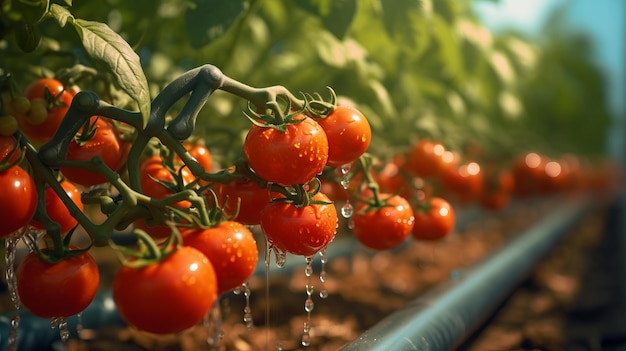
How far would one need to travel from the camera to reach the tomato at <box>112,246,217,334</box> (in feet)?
2.53

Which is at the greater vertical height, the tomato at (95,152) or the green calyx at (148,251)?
the green calyx at (148,251)

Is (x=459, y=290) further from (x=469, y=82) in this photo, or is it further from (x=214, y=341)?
(x=469, y=82)

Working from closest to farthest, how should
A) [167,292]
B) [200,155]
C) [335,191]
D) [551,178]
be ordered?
[167,292] < [200,155] < [335,191] < [551,178]

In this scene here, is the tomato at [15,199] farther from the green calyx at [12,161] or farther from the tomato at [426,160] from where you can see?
the tomato at [426,160]

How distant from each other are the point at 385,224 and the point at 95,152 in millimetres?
558

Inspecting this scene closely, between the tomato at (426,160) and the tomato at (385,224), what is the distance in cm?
59

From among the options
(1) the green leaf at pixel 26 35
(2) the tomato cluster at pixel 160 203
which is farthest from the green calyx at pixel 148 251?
(1) the green leaf at pixel 26 35

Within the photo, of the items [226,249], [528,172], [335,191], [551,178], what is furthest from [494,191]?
[226,249]

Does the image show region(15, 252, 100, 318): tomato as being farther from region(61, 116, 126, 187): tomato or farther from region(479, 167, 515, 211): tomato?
region(479, 167, 515, 211): tomato

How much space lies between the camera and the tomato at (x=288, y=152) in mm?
913

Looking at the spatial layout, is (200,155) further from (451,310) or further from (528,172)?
(528,172)

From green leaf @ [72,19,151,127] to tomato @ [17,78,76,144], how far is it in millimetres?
140

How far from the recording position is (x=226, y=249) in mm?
861

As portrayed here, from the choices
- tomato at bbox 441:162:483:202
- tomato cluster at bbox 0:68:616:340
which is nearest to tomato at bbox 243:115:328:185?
tomato cluster at bbox 0:68:616:340
